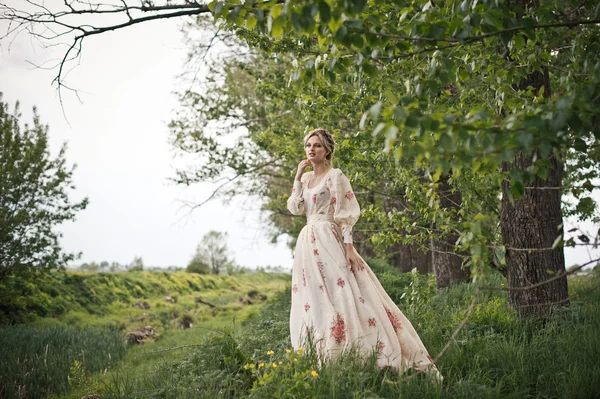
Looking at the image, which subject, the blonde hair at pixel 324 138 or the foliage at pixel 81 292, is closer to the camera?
the blonde hair at pixel 324 138

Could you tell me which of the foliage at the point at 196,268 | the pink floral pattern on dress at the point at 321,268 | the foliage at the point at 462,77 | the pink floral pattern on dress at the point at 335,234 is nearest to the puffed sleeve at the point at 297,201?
the pink floral pattern on dress at the point at 335,234

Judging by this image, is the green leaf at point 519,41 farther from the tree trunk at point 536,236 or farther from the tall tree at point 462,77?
the tree trunk at point 536,236

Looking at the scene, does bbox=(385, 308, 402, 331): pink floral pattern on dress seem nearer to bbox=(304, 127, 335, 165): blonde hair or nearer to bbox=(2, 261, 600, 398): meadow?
bbox=(2, 261, 600, 398): meadow

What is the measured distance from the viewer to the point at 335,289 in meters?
4.80

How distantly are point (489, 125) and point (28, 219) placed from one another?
14484 mm

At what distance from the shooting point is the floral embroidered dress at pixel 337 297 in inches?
177

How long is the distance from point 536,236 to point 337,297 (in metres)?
2.63

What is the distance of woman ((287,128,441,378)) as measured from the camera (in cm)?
450

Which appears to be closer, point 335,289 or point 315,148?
point 335,289

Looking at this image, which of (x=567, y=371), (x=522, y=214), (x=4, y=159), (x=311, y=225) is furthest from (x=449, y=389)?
(x=4, y=159)

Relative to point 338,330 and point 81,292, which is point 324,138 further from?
point 81,292

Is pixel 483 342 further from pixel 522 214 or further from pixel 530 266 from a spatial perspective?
pixel 522 214

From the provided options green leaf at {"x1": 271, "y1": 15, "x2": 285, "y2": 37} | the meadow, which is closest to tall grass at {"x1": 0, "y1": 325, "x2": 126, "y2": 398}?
the meadow

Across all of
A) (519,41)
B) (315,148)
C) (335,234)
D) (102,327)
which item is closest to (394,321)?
(335,234)
